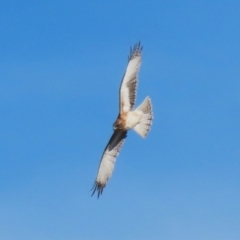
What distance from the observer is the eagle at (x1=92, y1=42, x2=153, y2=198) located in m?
27.0

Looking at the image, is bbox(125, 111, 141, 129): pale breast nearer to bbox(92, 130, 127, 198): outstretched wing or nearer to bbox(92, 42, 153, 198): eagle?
bbox(92, 42, 153, 198): eagle

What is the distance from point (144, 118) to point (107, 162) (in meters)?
2.00

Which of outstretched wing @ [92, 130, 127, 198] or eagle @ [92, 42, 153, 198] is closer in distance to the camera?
eagle @ [92, 42, 153, 198]

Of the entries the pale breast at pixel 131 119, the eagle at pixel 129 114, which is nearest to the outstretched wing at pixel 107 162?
the eagle at pixel 129 114

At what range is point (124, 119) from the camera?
27.0 meters

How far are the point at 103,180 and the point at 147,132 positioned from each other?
2.35 meters

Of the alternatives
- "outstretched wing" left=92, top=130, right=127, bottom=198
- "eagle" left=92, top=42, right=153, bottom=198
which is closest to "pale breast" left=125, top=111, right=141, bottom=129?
"eagle" left=92, top=42, right=153, bottom=198

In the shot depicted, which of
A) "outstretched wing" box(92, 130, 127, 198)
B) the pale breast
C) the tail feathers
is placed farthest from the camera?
"outstretched wing" box(92, 130, 127, 198)

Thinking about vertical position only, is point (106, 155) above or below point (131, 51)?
below

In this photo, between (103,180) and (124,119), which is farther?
(103,180)

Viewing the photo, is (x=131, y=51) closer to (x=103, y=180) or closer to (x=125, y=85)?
(x=125, y=85)

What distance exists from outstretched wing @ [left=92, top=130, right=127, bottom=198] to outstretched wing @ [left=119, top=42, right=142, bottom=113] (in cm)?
120

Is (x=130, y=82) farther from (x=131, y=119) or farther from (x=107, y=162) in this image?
(x=107, y=162)

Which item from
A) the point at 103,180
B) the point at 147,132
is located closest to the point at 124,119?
the point at 147,132
